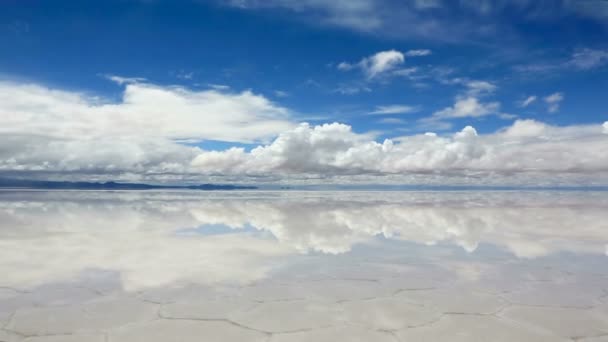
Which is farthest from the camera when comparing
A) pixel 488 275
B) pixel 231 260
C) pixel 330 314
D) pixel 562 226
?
pixel 562 226

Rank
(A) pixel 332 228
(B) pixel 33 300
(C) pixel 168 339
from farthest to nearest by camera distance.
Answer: (A) pixel 332 228
(B) pixel 33 300
(C) pixel 168 339

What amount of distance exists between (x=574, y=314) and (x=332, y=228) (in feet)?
23.9

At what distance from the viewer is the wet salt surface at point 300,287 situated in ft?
12.3

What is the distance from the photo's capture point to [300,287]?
5.18 metres

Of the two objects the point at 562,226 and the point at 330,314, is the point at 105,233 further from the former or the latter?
the point at 562,226

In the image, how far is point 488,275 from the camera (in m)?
5.88

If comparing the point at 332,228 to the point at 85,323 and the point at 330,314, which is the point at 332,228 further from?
the point at 85,323

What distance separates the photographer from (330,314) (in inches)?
164

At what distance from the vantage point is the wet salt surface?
3738mm

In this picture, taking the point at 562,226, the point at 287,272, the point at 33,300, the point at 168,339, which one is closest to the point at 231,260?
the point at 287,272

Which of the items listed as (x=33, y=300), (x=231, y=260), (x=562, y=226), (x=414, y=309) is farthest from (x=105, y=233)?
(x=562, y=226)

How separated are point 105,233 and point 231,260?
490 centimetres

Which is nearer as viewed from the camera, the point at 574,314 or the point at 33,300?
the point at 574,314

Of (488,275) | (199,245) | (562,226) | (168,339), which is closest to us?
(168,339)
